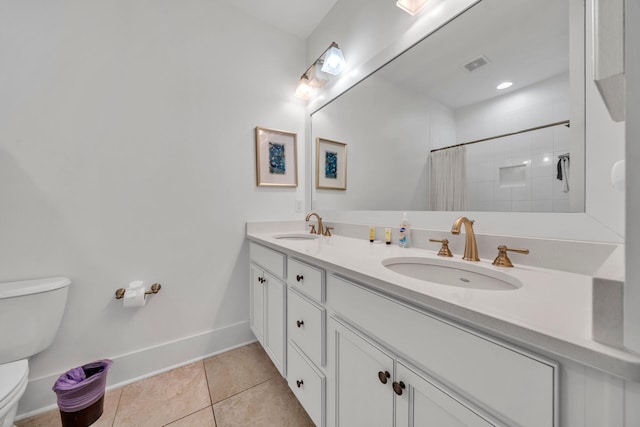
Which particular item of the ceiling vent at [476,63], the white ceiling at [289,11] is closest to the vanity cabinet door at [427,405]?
the ceiling vent at [476,63]

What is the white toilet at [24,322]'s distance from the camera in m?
0.97

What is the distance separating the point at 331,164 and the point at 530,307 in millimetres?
1512

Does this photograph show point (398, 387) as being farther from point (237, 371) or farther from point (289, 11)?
point (289, 11)

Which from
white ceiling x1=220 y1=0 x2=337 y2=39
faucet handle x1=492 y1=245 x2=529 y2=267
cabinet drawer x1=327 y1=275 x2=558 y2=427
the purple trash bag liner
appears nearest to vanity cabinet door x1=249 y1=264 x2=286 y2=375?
cabinet drawer x1=327 y1=275 x2=558 y2=427

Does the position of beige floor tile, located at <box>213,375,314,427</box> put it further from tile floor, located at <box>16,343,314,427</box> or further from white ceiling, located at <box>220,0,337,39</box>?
white ceiling, located at <box>220,0,337,39</box>

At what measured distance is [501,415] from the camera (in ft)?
1.40

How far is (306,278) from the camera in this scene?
1014 mm

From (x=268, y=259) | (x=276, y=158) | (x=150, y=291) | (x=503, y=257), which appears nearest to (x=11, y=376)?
(x=150, y=291)

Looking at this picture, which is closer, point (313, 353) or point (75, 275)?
point (313, 353)

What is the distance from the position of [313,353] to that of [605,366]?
0.86 m

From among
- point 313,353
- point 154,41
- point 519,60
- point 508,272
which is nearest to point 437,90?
point 519,60

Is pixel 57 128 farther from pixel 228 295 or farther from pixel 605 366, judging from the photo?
pixel 605 366

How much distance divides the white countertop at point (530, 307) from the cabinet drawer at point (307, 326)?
28cm

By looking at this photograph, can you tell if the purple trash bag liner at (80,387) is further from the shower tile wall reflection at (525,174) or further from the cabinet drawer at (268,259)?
the shower tile wall reflection at (525,174)
